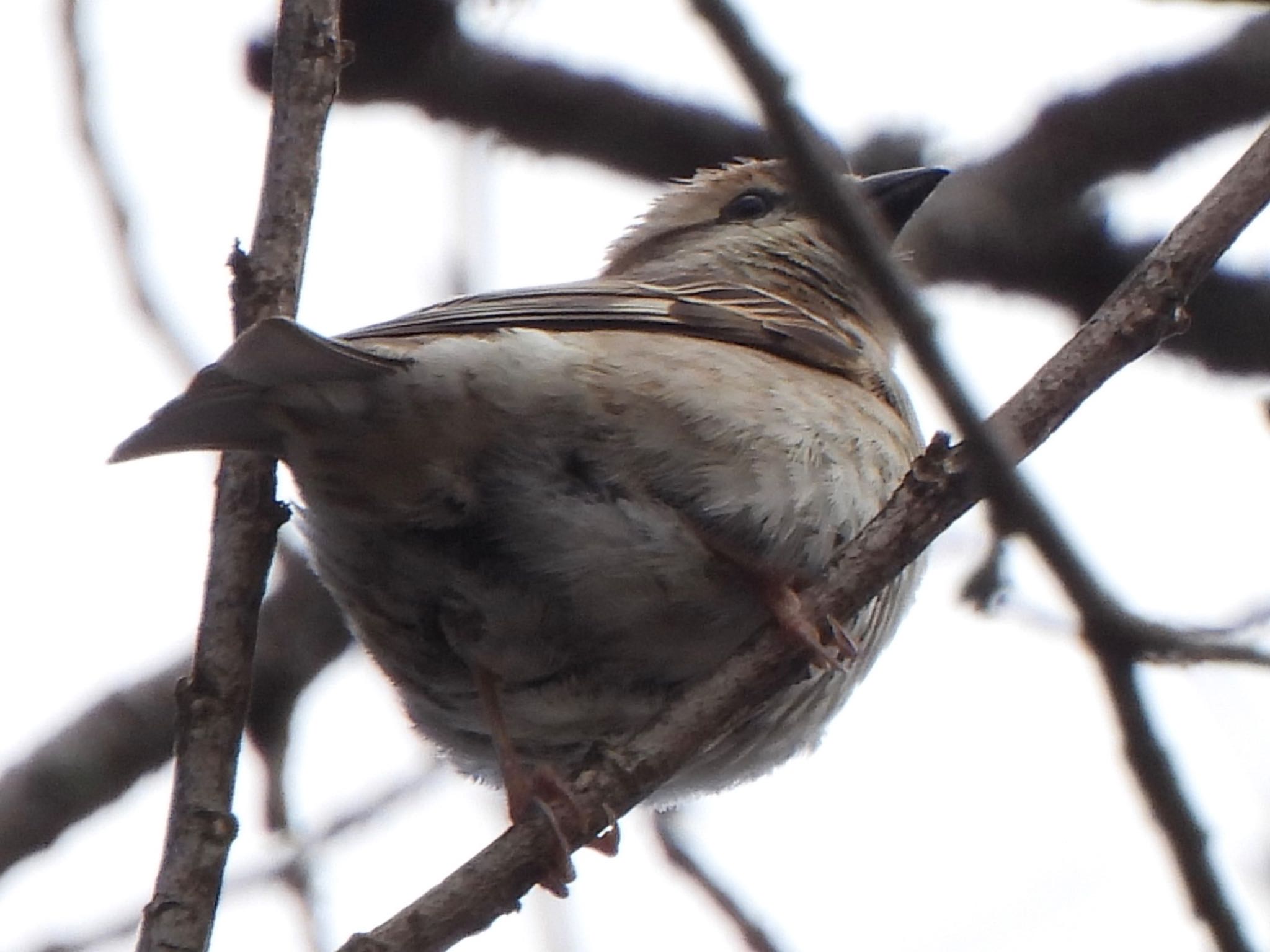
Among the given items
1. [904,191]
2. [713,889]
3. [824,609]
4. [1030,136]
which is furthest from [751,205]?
[713,889]

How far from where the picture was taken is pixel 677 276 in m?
5.89

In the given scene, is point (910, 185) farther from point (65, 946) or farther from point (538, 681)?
point (65, 946)

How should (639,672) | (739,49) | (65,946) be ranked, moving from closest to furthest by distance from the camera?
(739,49), (65,946), (639,672)

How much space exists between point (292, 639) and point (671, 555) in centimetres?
167

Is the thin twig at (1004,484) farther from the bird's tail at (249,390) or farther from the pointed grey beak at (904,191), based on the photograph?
the pointed grey beak at (904,191)

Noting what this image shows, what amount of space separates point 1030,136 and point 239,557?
3.88 meters

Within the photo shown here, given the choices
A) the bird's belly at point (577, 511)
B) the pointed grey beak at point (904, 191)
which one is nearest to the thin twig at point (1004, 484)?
the bird's belly at point (577, 511)

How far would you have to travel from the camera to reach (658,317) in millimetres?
4781

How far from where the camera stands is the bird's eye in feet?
20.5

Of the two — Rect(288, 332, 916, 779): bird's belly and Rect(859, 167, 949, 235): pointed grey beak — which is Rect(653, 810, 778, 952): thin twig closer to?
Rect(288, 332, 916, 779): bird's belly

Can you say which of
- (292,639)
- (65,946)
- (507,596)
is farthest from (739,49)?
(292,639)

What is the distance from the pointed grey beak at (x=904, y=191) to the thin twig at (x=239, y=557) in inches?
105

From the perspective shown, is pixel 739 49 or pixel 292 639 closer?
pixel 739 49

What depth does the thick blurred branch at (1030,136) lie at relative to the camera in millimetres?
6043
